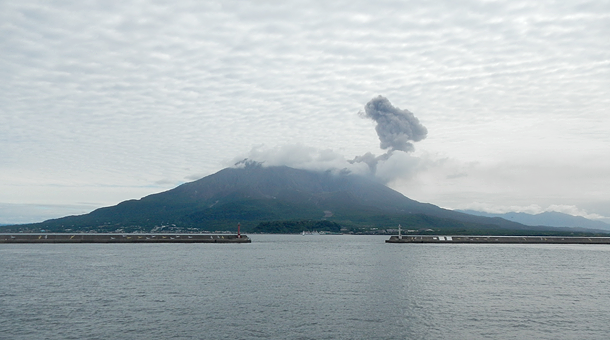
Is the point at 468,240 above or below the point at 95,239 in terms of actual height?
below

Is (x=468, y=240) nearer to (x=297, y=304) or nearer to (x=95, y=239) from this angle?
(x=95, y=239)

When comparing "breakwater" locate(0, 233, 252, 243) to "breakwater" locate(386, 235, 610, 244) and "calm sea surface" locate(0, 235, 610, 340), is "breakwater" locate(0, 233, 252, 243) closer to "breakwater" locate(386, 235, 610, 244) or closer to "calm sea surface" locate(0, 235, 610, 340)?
"breakwater" locate(386, 235, 610, 244)

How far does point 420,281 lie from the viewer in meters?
54.8

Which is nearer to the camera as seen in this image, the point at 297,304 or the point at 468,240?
the point at 297,304

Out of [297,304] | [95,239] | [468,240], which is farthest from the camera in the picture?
[468,240]

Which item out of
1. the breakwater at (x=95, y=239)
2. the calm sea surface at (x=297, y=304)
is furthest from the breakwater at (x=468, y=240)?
the calm sea surface at (x=297, y=304)

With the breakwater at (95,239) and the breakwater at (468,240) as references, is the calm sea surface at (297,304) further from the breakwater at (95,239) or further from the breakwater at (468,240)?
the breakwater at (468,240)

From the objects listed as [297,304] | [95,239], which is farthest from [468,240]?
[297,304]

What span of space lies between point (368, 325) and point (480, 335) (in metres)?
7.04

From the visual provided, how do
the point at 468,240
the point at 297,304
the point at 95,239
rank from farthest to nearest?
1. the point at 468,240
2. the point at 95,239
3. the point at 297,304

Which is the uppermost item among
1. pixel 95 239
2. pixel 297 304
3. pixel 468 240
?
pixel 95 239

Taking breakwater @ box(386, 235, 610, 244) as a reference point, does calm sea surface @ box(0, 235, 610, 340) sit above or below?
below

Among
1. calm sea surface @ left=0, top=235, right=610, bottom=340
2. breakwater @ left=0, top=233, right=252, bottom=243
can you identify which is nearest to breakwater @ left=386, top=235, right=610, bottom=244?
breakwater @ left=0, top=233, right=252, bottom=243

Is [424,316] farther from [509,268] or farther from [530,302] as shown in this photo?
[509,268]
